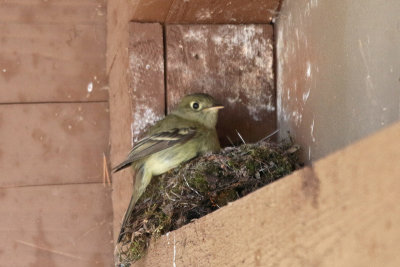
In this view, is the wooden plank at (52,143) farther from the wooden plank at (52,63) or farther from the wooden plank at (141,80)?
the wooden plank at (141,80)

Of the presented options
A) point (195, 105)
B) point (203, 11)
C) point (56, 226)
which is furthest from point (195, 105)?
point (56, 226)

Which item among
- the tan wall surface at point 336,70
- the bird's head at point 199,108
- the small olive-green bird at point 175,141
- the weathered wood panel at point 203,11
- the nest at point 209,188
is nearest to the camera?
the tan wall surface at point 336,70

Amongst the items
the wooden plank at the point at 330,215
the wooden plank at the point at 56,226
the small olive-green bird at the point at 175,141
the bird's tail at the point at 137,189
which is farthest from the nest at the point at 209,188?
the wooden plank at the point at 330,215

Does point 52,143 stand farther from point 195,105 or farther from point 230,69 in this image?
point 230,69

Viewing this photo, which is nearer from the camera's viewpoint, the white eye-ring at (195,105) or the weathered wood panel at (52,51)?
the white eye-ring at (195,105)

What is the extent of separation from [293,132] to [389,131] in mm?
2286

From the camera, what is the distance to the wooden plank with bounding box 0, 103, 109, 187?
398cm

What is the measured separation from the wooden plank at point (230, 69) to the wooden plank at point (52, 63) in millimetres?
773

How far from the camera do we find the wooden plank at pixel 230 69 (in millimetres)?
3543

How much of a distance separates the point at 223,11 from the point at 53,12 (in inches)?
46.8

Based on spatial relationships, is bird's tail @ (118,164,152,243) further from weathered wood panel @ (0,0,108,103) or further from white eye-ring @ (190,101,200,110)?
weathered wood panel @ (0,0,108,103)

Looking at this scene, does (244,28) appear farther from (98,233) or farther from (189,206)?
(98,233)

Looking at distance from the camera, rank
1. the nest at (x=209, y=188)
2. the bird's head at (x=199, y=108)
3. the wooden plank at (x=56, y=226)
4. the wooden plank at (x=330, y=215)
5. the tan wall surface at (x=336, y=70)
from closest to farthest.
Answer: the wooden plank at (x=330, y=215) < the tan wall surface at (x=336, y=70) < the nest at (x=209, y=188) < the bird's head at (x=199, y=108) < the wooden plank at (x=56, y=226)

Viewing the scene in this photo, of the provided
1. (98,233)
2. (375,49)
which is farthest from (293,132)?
(98,233)
